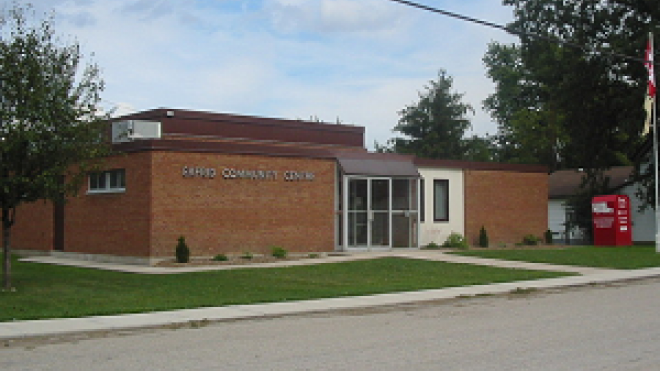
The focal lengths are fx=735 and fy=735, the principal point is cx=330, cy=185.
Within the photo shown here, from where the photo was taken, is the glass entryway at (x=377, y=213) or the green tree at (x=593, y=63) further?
the green tree at (x=593, y=63)

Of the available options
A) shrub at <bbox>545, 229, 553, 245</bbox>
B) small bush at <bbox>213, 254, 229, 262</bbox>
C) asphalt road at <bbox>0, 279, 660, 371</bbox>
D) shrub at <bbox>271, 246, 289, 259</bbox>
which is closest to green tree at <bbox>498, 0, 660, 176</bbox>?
shrub at <bbox>545, 229, 553, 245</bbox>

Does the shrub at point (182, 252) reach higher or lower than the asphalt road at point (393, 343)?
higher

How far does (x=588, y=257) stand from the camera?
24.0 m

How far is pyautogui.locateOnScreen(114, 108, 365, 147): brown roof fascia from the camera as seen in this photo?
28.6 meters

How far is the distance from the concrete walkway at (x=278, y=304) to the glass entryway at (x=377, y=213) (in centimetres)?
325

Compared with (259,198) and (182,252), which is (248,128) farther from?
(182,252)

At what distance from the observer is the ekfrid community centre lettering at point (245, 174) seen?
22156 mm

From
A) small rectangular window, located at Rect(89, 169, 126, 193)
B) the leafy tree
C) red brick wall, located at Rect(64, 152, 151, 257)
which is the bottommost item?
red brick wall, located at Rect(64, 152, 151, 257)

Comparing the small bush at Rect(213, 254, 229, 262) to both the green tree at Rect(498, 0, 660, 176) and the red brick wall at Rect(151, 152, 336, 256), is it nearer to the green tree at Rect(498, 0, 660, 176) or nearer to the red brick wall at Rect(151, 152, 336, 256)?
the red brick wall at Rect(151, 152, 336, 256)

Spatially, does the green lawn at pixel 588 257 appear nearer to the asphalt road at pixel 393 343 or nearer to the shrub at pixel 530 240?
the shrub at pixel 530 240

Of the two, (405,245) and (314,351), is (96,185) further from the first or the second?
(314,351)

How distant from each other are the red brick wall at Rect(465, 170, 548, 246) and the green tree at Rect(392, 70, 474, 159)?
33043 millimetres

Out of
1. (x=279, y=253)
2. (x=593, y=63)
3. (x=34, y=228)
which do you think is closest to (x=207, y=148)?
(x=279, y=253)

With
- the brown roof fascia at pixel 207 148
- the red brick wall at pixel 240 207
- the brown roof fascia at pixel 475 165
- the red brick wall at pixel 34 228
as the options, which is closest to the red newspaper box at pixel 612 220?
the brown roof fascia at pixel 475 165
